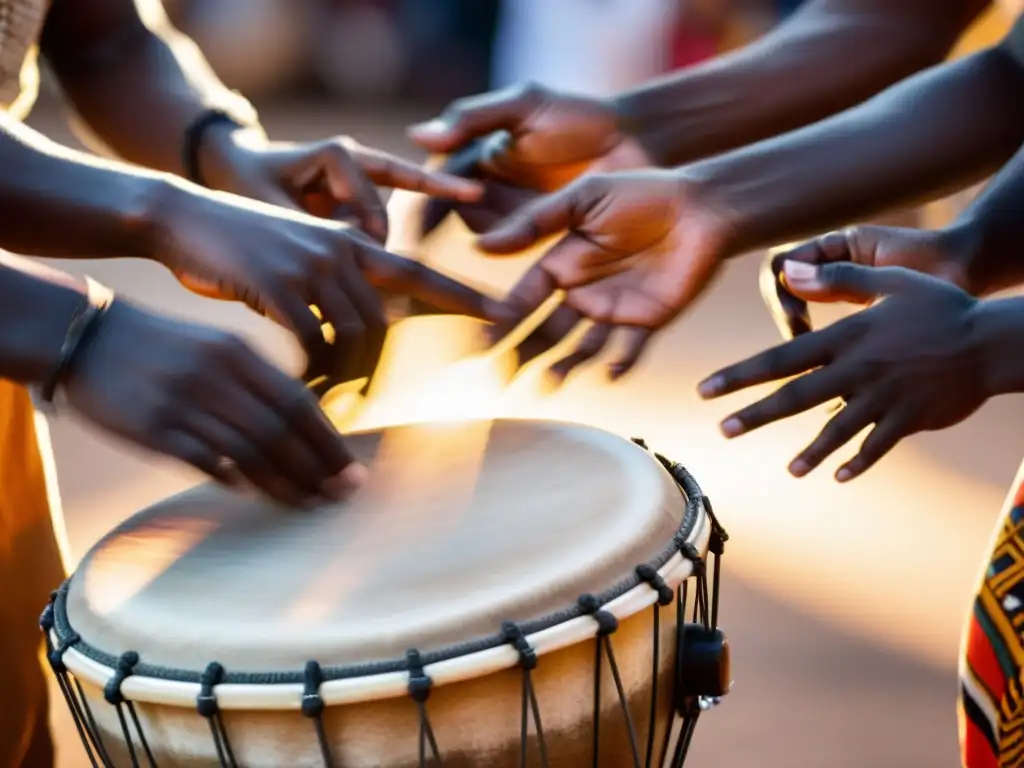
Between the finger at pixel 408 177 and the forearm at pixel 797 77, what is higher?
the forearm at pixel 797 77

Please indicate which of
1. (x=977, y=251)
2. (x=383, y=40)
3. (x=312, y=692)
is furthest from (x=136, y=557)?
(x=383, y=40)

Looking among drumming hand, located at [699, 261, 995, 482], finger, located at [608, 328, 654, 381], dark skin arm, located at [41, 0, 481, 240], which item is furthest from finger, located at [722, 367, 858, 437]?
dark skin arm, located at [41, 0, 481, 240]

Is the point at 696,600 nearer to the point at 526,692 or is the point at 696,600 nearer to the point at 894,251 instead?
the point at 526,692

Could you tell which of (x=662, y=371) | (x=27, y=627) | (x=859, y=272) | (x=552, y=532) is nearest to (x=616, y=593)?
(x=552, y=532)

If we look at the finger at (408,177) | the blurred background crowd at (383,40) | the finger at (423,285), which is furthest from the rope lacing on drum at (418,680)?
the blurred background crowd at (383,40)

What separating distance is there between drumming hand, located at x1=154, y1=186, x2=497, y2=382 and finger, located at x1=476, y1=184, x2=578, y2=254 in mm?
209

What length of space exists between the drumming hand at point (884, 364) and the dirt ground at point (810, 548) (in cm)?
70

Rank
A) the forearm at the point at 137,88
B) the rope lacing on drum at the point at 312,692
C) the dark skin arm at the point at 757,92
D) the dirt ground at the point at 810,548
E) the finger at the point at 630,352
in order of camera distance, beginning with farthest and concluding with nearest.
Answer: the dirt ground at the point at 810,548 < the dark skin arm at the point at 757,92 < the forearm at the point at 137,88 < the finger at the point at 630,352 < the rope lacing on drum at the point at 312,692

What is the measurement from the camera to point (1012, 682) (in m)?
0.87

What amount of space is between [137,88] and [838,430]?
32.9 inches

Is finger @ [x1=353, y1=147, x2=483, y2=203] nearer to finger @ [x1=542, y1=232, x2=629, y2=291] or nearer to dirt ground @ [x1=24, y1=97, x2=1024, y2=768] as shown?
finger @ [x1=542, y1=232, x2=629, y2=291]

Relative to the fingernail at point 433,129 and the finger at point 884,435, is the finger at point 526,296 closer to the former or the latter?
the fingernail at point 433,129

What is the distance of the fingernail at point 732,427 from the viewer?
883 millimetres

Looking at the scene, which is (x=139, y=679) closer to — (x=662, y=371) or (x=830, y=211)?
(x=830, y=211)
